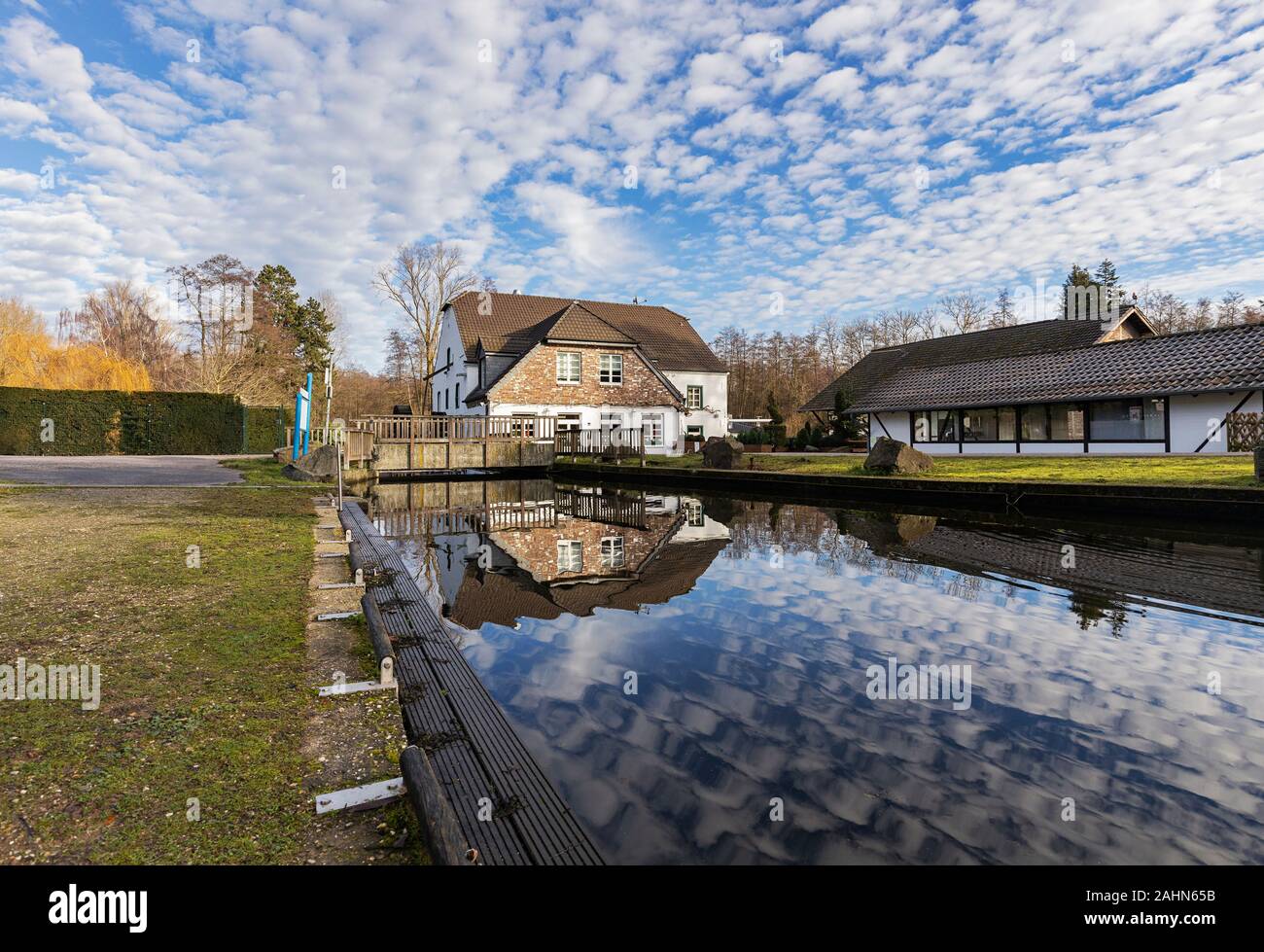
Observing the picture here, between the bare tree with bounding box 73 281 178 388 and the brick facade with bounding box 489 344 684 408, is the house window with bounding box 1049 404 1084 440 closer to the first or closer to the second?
the brick facade with bounding box 489 344 684 408

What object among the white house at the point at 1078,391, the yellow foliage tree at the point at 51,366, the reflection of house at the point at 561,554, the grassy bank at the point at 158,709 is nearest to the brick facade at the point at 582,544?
the reflection of house at the point at 561,554

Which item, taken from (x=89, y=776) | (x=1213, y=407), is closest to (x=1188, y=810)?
(x=89, y=776)

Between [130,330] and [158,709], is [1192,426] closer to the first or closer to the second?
[158,709]

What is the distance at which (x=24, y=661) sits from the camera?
409cm

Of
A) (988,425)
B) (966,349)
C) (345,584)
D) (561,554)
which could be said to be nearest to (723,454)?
(988,425)

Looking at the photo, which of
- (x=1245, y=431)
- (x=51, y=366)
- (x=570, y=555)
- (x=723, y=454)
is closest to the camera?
(x=570, y=555)

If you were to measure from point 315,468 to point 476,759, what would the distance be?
19.7 m

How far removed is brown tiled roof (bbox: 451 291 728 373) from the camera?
3403 centimetres

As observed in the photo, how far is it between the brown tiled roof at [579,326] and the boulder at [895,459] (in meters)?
17.6

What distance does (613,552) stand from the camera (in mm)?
10703

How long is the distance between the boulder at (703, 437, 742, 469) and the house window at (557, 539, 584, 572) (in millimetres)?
11752

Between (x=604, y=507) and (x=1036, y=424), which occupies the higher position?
(x=1036, y=424)

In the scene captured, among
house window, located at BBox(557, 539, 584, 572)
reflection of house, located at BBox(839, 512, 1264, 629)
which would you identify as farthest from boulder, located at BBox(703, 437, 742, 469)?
house window, located at BBox(557, 539, 584, 572)

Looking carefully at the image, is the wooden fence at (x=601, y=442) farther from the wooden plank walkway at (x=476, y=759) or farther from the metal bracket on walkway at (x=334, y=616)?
Result: the metal bracket on walkway at (x=334, y=616)
